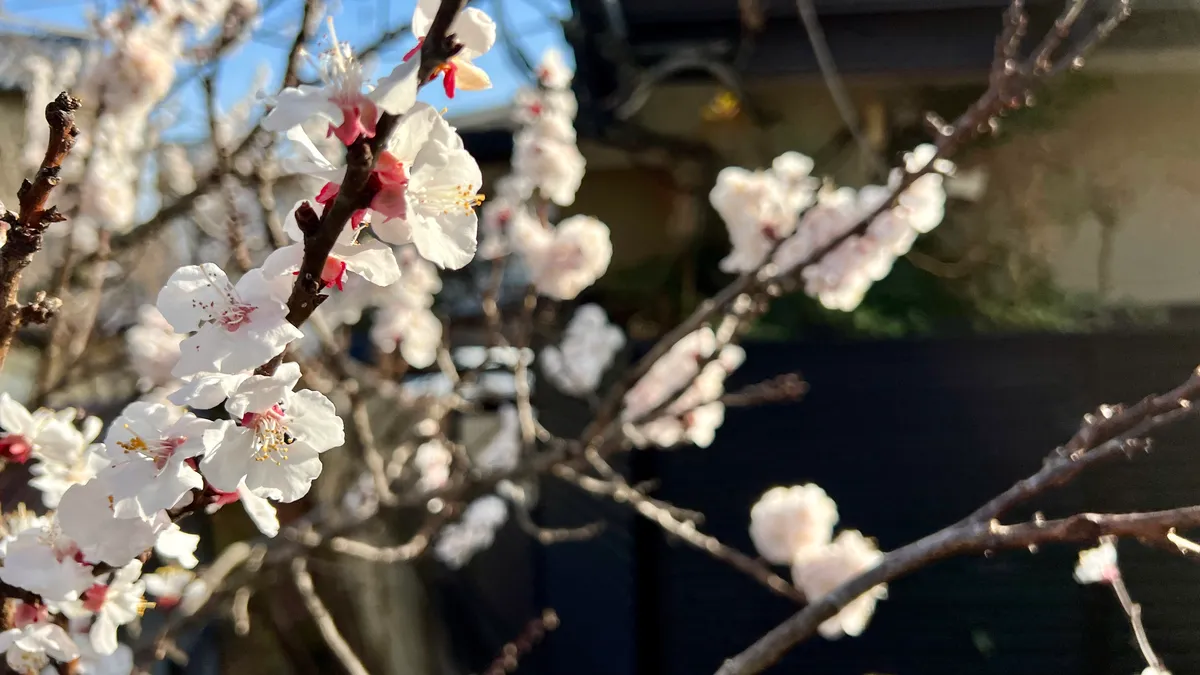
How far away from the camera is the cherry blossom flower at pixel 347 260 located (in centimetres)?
44

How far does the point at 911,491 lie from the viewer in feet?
5.48

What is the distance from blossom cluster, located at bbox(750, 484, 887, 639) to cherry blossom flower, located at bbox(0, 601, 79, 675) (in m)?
1.14

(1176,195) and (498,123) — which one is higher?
→ (1176,195)

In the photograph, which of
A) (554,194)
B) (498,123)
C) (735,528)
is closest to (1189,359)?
(735,528)

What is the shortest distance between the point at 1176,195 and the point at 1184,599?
4.05 ft

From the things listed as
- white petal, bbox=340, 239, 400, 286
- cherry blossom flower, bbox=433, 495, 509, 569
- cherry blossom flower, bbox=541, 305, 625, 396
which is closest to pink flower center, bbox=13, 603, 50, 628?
white petal, bbox=340, 239, 400, 286

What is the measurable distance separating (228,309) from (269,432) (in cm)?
8

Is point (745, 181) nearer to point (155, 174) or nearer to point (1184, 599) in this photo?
point (1184, 599)

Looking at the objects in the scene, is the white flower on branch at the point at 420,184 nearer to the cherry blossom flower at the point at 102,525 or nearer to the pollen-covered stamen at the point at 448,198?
the pollen-covered stamen at the point at 448,198

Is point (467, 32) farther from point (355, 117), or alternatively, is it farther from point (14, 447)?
Result: point (14, 447)

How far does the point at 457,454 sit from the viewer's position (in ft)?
5.40

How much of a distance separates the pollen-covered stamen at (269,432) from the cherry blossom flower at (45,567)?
23 centimetres

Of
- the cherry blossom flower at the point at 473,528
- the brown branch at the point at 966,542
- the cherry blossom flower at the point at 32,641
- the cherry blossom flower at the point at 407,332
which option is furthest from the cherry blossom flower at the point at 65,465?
the cherry blossom flower at the point at 473,528

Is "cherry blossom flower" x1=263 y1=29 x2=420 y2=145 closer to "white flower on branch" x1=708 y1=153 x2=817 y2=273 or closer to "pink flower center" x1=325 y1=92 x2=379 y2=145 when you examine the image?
"pink flower center" x1=325 y1=92 x2=379 y2=145
